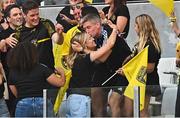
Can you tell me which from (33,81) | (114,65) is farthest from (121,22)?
(33,81)

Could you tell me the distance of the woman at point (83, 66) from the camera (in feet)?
27.8

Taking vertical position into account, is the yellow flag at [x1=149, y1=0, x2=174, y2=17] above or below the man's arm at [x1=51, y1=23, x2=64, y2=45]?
above

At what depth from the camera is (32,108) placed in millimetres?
8391

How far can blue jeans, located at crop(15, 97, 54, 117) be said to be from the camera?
838 centimetres

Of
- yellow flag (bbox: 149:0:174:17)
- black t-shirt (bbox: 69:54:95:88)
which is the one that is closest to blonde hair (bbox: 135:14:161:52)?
yellow flag (bbox: 149:0:174:17)

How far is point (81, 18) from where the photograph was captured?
32.5ft

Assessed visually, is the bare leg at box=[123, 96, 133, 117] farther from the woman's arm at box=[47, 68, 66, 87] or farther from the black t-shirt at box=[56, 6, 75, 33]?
the black t-shirt at box=[56, 6, 75, 33]

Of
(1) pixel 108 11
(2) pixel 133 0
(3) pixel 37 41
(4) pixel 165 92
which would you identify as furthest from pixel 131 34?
(4) pixel 165 92

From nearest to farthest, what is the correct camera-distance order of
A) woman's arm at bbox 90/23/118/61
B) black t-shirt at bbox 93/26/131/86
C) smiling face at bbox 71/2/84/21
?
woman's arm at bbox 90/23/118/61 → black t-shirt at bbox 93/26/131/86 → smiling face at bbox 71/2/84/21

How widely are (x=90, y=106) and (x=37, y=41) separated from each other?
5.59ft

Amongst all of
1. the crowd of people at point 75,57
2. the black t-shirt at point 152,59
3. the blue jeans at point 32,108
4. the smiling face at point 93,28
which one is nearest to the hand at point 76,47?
the crowd of people at point 75,57

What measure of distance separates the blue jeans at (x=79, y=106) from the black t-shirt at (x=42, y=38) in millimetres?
1330

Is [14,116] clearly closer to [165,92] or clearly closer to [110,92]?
[110,92]

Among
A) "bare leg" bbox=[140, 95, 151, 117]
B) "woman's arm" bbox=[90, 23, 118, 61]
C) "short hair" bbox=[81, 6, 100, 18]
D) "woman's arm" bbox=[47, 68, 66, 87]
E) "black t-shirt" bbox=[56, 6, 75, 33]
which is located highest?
"short hair" bbox=[81, 6, 100, 18]
